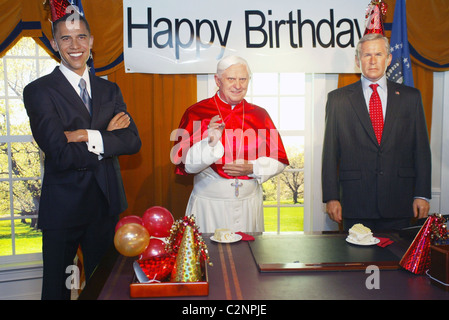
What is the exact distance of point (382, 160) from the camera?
256cm

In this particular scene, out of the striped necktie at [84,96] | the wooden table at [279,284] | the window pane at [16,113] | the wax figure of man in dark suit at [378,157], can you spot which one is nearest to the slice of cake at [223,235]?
the wooden table at [279,284]

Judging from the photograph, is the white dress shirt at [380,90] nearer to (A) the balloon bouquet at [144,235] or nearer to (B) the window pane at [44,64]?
(A) the balloon bouquet at [144,235]

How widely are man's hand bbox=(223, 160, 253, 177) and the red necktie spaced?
33.0 inches

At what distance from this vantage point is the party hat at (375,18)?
2.80 meters

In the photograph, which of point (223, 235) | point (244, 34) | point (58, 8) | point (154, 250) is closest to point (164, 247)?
point (154, 250)

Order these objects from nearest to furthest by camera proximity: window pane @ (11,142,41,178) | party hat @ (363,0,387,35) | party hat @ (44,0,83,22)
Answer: party hat @ (44,0,83,22)
party hat @ (363,0,387,35)
window pane @ (11,142,41,178)

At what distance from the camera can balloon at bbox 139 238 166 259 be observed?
1554mm

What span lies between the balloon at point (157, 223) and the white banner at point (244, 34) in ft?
6.49

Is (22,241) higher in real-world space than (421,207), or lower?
lower

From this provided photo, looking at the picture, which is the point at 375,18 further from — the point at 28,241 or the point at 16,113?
the point at 28,241

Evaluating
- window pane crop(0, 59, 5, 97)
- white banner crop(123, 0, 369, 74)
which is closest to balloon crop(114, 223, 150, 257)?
white banner crop(123, 0, 369, 74)

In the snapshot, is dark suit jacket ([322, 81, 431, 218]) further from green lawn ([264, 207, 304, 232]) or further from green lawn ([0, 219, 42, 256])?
green lawn ([264, 207, 304, 232])

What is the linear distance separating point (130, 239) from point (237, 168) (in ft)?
4.05

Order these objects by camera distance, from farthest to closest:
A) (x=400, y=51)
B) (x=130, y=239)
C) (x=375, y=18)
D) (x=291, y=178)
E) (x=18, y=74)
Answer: (x=291, y=178)
(x=18, y=74)
(x=400, y=51)
(x=375, y=18)
(x=130, y=239)
